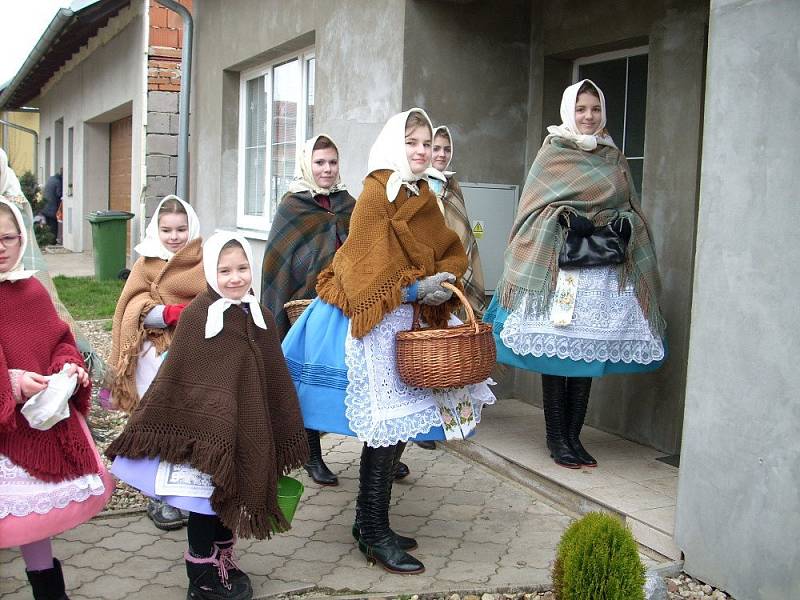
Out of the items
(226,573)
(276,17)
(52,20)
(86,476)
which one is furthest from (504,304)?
(52,20)

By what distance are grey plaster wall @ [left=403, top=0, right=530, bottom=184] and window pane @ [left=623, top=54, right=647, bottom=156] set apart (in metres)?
0.76

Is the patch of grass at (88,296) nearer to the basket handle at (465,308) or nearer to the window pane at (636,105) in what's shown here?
the window pane at (636,105)

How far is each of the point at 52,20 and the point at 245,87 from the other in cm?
641

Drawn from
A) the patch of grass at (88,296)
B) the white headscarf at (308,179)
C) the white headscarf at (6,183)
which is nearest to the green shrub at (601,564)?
the white headscarf at (308,179)

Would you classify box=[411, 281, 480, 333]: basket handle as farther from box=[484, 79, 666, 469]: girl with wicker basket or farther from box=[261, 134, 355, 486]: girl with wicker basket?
box=[261, 134, 355, 486]: girl with wicker basket

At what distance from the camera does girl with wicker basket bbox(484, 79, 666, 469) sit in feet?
15.0

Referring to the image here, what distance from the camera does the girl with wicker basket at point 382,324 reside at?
3590 millimetres

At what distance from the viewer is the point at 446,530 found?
432 centimetres

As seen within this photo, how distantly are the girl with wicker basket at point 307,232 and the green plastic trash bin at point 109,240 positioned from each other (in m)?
9.45

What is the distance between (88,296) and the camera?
1212 cm

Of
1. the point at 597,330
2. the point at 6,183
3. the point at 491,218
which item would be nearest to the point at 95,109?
the point at 491,218

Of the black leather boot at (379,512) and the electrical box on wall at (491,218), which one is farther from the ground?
the electrical box on wall at (491,218)

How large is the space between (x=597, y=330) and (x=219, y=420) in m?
2.15

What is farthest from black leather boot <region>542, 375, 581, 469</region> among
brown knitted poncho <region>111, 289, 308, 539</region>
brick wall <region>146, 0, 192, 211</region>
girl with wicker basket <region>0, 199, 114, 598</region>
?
brick wall <region>146, 0, 192, 211</region>
